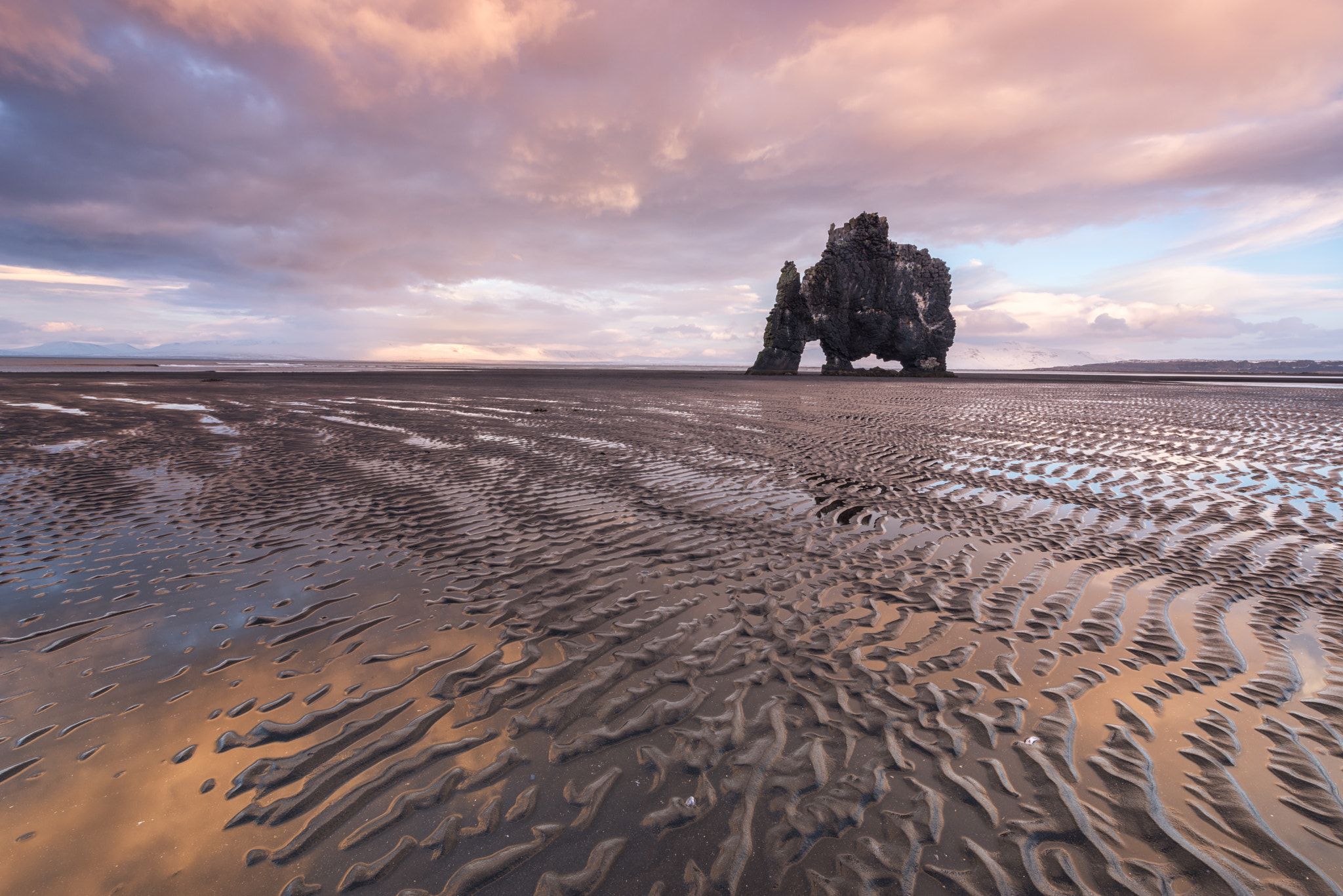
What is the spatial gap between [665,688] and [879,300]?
286 ft

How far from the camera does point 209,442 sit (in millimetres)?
15750

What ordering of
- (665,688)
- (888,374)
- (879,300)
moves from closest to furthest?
(665,688)
(879,300)
(888,374)

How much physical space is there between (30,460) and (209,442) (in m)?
3.55

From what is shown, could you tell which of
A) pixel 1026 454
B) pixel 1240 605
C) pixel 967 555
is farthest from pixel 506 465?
pixel 1026 454

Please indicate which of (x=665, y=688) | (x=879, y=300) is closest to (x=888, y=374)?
(x=879, y=300)

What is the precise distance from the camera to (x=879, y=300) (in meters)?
80.2

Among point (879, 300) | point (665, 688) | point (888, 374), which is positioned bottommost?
point (665, 688)

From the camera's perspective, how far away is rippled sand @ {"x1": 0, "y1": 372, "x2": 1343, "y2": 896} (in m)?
2.99

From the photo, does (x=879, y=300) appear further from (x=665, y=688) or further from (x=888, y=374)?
(x=665, y=688)

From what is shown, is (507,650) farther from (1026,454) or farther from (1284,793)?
(1026,454)

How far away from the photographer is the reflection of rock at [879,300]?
259 ft

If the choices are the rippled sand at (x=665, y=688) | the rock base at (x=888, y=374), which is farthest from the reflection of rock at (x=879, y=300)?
the rippled sand at (x=665, y=688)

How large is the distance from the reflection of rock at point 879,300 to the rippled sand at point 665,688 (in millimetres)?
75216

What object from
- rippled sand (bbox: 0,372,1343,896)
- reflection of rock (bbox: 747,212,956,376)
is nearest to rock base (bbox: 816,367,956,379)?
reflection of rock (bbox: 747,212,956,376)
